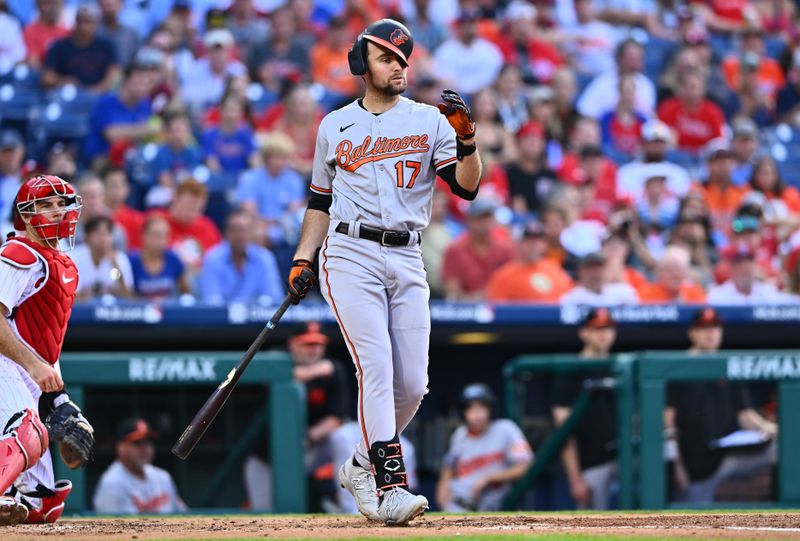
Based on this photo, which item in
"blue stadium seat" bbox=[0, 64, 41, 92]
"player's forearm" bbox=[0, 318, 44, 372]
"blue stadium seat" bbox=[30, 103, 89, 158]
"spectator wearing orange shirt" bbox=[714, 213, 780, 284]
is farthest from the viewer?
"blue stadium seat" bbox=[0, 64, 41, 92]

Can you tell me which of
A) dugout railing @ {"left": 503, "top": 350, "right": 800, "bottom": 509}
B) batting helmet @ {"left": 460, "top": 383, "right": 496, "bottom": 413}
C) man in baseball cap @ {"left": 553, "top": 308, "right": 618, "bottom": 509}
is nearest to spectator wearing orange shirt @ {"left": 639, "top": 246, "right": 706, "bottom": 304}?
man in baseball cap @ {"left": 553, "top": 308, "right": 618, "bottom": 509}

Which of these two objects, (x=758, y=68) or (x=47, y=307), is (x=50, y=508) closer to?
(x=47, y=307)

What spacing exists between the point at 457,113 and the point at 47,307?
176 cm

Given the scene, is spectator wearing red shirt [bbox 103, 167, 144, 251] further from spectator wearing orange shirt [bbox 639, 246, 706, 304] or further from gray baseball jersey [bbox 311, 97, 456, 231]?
gray baseball jersey [bbox 311, 97, 456, 231]

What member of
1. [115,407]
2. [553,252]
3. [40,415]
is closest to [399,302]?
[40,415]

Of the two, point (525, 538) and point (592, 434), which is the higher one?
point (525, 538)

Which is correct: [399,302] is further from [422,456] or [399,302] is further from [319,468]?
[422,456]

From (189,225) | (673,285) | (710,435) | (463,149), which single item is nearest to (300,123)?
(189,225)

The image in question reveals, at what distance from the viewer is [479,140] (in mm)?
11367

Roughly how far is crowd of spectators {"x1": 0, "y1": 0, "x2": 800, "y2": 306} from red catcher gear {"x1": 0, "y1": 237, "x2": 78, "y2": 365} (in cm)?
320

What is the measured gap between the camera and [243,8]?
12.3 meters

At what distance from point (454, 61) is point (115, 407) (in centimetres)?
606

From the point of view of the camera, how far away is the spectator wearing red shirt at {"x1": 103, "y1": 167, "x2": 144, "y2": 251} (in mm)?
9594

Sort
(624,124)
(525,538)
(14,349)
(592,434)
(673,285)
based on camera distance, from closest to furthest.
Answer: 1. (525,538)
2. (14,349)
3. (592,434)
4. (673,285)
5. (624,124)
